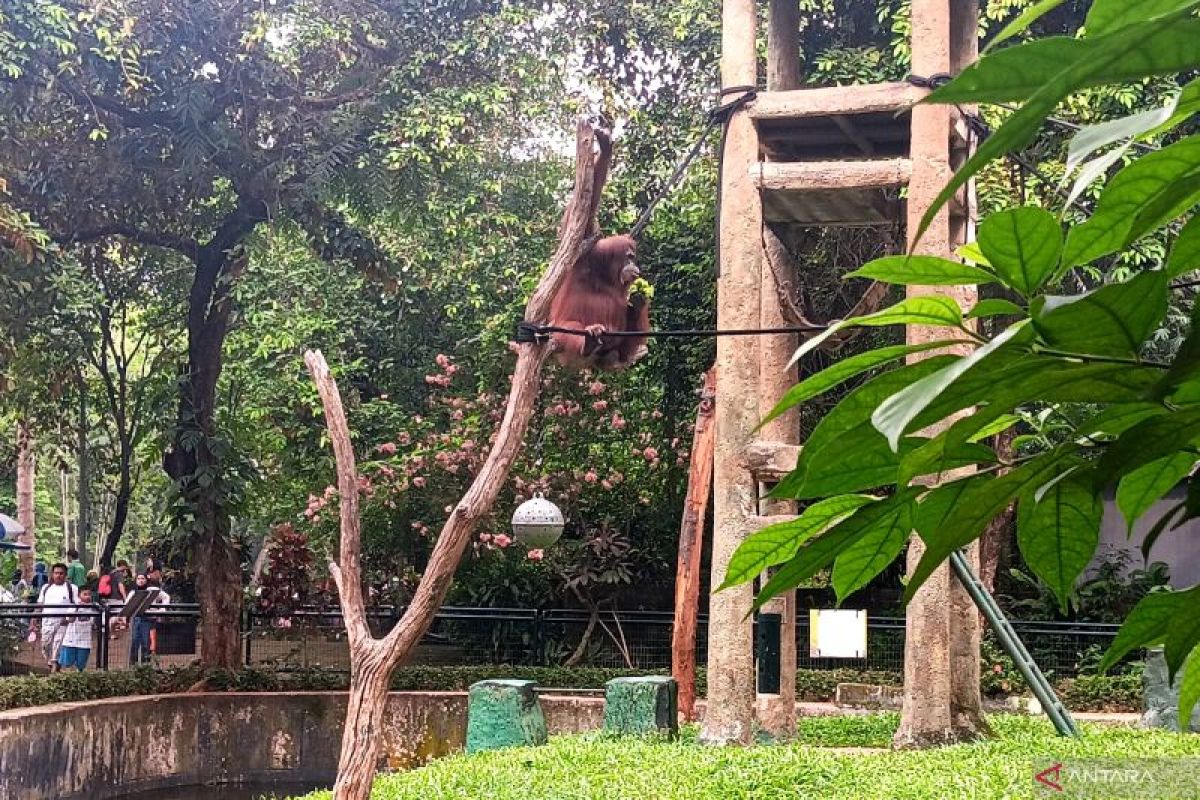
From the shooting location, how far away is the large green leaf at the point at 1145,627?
23.4 inches

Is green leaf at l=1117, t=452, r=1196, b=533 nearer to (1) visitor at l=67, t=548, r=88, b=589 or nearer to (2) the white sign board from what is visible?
(2) the white sign board

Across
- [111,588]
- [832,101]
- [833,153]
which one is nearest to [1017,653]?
[832,101]

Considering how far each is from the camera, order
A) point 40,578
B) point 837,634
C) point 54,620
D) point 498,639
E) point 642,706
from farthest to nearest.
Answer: point 40,578 < point 498,639 < point 54,620 < point 642,706 < point 837,634

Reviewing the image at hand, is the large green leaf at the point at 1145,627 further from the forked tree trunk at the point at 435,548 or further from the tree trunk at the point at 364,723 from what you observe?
the tree trunk at the point at 364,723

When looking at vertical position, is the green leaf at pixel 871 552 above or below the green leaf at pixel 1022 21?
below

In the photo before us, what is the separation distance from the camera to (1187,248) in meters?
0.45

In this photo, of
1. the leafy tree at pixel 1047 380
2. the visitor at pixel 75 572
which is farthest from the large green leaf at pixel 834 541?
the visitor at pixel 75 572

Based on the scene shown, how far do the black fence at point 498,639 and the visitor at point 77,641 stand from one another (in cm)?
36

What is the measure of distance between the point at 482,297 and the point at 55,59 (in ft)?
14.3

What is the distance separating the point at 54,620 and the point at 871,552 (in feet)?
41.0

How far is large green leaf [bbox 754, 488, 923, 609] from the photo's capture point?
1.89 ft

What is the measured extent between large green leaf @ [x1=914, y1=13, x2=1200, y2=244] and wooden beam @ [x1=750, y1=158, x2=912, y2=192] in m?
6.66

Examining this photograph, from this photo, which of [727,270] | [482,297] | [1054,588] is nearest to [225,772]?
[482,297]

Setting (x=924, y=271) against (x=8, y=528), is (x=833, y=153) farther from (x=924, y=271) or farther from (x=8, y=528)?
(x=8, y=528)
